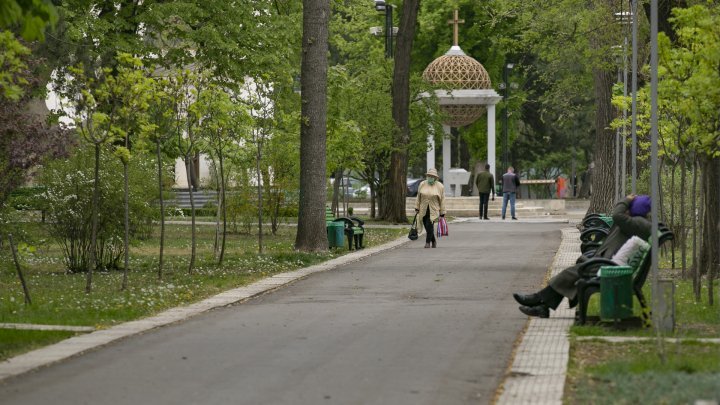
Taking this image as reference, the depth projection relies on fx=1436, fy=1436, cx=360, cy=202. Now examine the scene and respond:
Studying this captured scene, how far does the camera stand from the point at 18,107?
75.1 feet

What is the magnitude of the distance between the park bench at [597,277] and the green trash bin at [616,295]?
17 centimetres

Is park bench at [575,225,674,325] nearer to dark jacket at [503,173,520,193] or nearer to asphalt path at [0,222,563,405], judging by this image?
asphalt path at [0,222,563,405]

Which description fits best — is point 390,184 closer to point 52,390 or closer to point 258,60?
point 258,60

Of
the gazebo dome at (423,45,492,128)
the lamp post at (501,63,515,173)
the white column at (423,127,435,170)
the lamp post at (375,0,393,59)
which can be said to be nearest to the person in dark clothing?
the lamp post at (375,0,393,59)

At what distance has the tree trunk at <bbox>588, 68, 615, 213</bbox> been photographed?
117 feet

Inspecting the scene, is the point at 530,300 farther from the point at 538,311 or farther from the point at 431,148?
the point at 431,148

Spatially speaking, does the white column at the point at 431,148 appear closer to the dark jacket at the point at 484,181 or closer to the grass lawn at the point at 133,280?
the dark jacket at the point at 484,181

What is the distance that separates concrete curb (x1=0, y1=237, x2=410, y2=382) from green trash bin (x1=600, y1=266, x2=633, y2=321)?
454cm

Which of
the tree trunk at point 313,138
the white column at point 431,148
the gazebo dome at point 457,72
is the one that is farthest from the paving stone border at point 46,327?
the gazebo dome at point 457,72

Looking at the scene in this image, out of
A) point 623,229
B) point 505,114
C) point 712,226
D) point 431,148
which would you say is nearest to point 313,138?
point 712,226

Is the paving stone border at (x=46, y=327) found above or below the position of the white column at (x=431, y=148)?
below

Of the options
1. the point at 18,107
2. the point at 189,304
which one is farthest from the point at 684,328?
the point at 18,107

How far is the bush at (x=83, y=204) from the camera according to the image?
23422 millimetres

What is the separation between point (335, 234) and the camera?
29141mm
